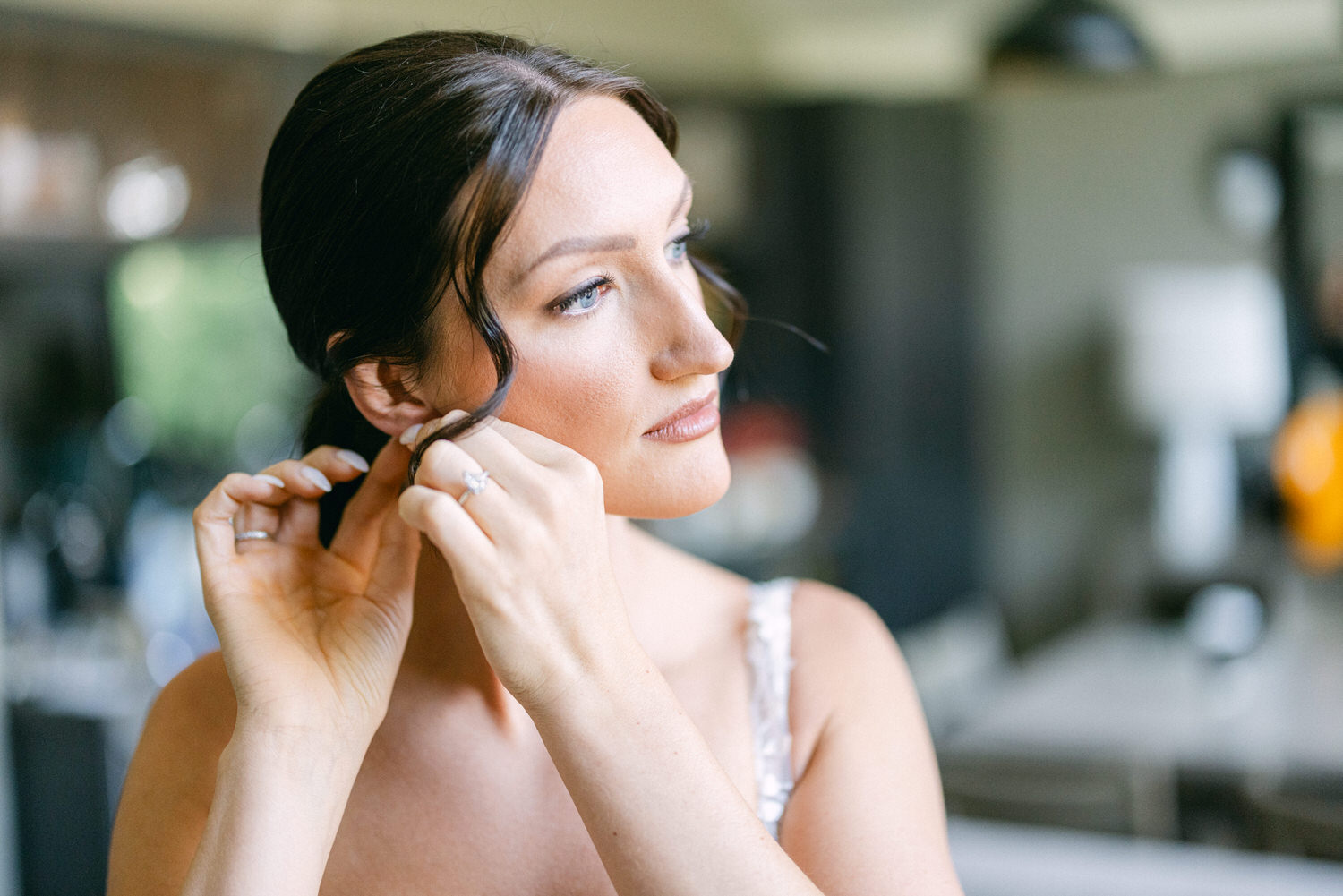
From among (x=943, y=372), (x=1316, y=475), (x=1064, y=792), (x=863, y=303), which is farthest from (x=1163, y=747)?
(x=943, y=372)

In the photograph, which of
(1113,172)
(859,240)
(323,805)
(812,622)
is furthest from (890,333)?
(323,805)

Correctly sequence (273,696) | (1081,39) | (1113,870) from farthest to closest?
(1081,39), (1113,870), (273,696)

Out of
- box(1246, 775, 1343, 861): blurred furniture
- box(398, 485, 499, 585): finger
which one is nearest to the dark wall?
box(1246, 775, 1343, 861): blurred furniture

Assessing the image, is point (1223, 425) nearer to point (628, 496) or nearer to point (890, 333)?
point (890, 333)

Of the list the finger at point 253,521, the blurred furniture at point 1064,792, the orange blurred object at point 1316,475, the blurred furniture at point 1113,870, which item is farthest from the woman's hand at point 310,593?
the orange blurred object at point 1316,475

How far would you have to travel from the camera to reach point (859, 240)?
4727 mm

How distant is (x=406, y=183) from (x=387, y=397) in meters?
0.19

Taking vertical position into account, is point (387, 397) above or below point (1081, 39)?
below

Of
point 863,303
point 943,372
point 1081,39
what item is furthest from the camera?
point 943,372

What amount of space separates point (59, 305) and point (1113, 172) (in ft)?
13.3

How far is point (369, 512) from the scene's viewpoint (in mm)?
1020

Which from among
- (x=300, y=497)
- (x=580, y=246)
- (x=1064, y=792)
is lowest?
(x=1064, y=792)

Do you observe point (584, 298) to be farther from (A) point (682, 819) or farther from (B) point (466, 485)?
(A) point (682, 819)

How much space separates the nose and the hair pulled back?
11 centimetres
